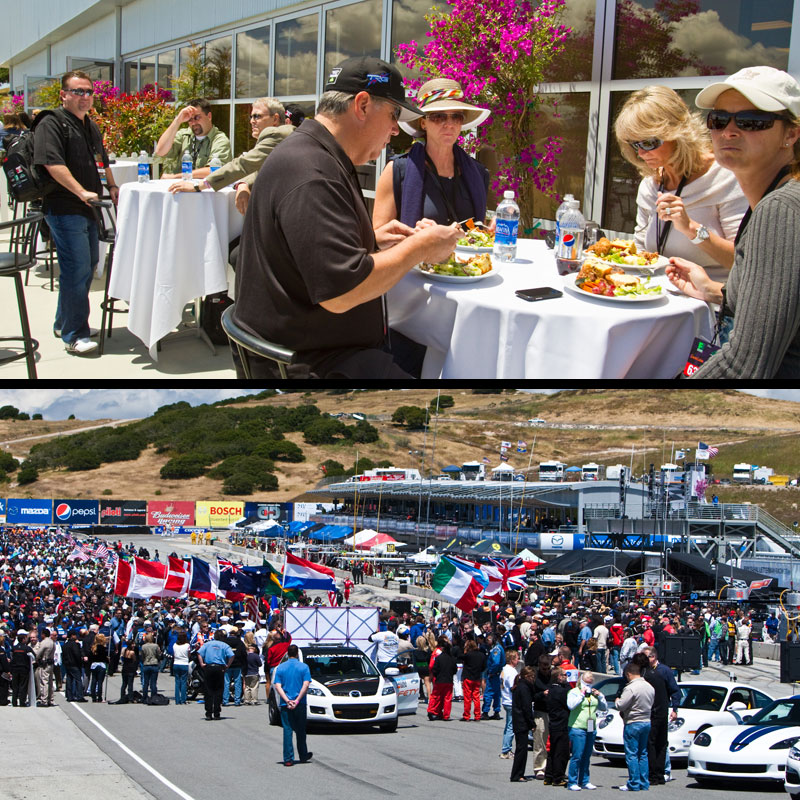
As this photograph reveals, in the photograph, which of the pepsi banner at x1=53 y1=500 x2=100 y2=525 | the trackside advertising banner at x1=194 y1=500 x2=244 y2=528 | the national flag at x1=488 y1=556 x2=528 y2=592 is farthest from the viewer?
the national flag at x1=488 y1=556 x2=528 y2=592

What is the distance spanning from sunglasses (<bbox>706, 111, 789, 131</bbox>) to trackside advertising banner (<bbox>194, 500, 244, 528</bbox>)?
2251 mm

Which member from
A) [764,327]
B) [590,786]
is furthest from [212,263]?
[590,786]

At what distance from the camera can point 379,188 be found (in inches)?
120

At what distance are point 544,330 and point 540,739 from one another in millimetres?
2480

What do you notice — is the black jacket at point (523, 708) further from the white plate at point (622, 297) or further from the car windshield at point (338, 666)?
the white plate at point (622, 297)

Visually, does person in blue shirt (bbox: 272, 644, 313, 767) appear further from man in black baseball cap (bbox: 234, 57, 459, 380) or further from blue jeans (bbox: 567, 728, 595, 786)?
man in black baseball cap (bbox: 234, 57, 459, 380)

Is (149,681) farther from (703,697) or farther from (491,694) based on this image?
(703,697)

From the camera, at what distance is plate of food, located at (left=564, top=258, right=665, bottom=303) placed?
2.56 meters

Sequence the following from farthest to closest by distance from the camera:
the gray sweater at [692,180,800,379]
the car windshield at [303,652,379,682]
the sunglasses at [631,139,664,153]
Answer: the car windshield at [303,652,379,682]
the sunglasses at [631,139,664,153]
the gray sweater at [692,180,800,379]

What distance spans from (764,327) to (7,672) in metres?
5.94

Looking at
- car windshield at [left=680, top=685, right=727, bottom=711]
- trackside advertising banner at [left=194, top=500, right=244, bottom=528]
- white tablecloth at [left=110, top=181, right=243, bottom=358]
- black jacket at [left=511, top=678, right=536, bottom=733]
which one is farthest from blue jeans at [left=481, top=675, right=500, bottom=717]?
white tablecloth at [left=110, top=181, right=243, bottom=358]

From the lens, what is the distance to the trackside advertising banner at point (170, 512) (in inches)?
143

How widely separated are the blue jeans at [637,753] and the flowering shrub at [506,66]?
2358 millimetres

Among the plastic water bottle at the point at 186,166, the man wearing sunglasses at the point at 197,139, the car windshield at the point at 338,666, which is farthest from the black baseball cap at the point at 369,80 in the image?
the car windshield at the point at 338,666
